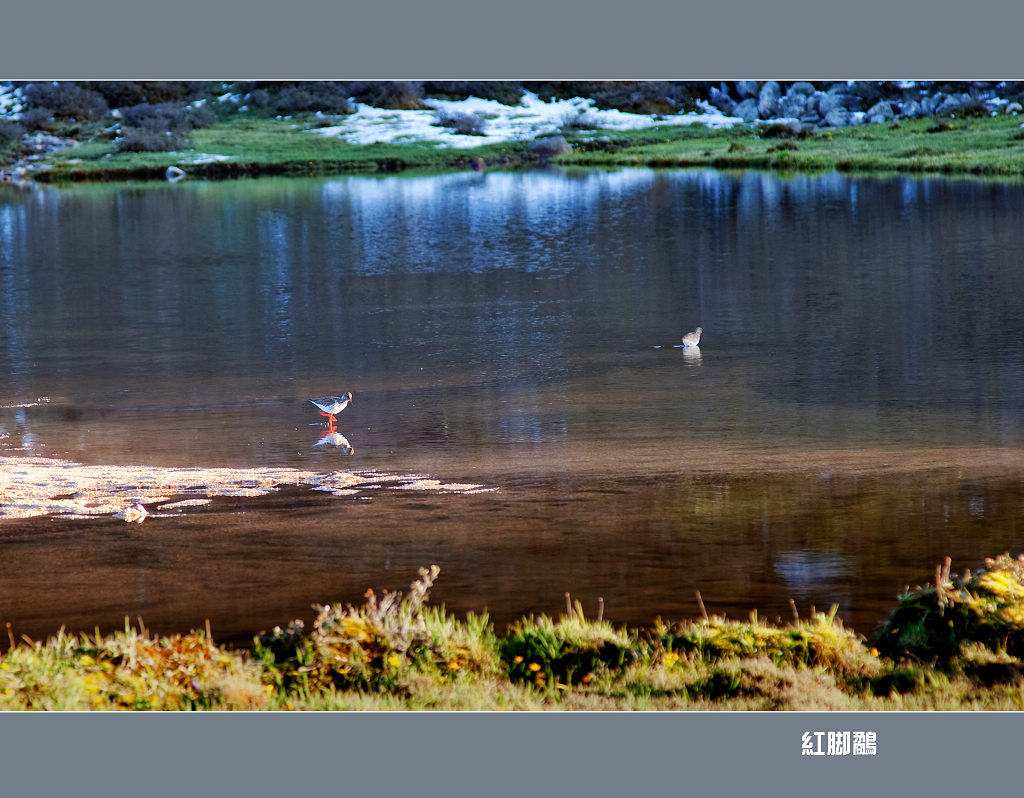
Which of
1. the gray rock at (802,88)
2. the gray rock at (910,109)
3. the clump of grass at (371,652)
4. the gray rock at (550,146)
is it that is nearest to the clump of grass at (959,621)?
the clump of grass at (371,652)

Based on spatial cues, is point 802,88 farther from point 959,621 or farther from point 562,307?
point 959,621

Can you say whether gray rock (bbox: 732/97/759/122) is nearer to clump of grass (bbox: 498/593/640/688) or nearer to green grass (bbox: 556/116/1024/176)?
green grass (bbox: 556/116/1024/176)

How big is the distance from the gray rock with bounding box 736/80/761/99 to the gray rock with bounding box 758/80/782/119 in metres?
0.21

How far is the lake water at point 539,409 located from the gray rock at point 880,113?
10447 millimetres

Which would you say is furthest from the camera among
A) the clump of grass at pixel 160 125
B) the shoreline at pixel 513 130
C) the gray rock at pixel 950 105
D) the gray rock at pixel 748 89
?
the clump of grass at pixel 160 125

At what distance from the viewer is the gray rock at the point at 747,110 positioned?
39.0m

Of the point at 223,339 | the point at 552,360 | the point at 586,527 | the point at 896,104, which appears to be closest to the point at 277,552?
the point at 586,527

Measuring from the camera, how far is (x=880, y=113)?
125ft

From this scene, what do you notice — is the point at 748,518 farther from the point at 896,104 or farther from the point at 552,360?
the point at 896,104

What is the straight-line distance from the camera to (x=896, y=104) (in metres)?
37.4

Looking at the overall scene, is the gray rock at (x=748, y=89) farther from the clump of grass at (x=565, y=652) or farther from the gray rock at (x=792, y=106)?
the clump of grass at (x=565, y=652)

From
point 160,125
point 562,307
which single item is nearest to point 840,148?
point 160,125

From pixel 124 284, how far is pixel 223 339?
619 centimetres

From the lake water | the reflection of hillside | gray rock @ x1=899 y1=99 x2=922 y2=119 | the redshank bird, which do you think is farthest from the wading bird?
gray rock @ x1=899 y1=99 x2=922 y2=119
